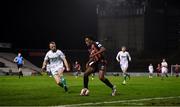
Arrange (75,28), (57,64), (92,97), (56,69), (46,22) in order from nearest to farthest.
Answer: (92,97) < (56,69) < (57,64) < (46,22) < (75,28)

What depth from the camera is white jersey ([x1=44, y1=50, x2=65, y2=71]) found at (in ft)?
66.0

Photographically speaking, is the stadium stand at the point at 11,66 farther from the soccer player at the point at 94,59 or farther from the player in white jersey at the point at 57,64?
the soccer player at the point at 94,59

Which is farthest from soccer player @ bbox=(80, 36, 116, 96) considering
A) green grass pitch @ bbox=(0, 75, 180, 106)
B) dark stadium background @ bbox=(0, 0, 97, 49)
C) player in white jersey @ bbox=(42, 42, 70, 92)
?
dark stadium background @ bbox=(0, 0, 97, 49)

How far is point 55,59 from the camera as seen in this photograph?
20188mm

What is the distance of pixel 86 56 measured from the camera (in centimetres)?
6838

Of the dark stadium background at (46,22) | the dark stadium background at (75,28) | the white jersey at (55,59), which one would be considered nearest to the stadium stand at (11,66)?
the dark stadium background at (75,28)

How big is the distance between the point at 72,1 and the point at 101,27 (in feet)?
19.1

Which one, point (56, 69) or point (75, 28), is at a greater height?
point (75, 28)

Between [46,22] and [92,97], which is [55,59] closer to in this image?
[92,97]

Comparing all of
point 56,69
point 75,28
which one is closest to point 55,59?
point 56,69

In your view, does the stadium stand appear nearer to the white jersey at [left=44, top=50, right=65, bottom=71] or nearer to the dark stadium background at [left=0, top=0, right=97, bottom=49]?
the dark stadium background at [left=0, top=0, right=97, bottom=49]

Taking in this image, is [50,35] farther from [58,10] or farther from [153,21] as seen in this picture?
[153,21]

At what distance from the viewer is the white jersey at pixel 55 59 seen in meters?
20.1

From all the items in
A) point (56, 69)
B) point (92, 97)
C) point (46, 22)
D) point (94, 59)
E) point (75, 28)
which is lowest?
point (92, 97)
